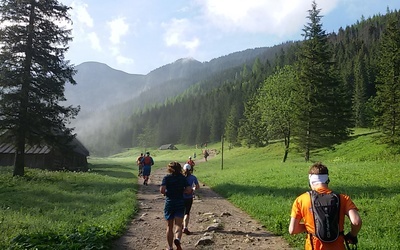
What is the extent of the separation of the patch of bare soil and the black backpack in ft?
14.1

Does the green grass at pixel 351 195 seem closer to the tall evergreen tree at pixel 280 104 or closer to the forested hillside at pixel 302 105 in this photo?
the forested hillside at pixel 302 105

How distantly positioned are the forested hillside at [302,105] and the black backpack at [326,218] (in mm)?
30794

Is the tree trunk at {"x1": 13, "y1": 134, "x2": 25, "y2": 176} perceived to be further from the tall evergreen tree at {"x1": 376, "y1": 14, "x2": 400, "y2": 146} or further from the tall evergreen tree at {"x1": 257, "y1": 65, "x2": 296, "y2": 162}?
the tall evergreen tree at {"x1": 376, "y1": 14, "x2": 400, "y2": 146}

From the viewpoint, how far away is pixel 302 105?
34094mm

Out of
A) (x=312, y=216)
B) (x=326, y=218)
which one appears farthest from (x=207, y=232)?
(x=326, y=218)

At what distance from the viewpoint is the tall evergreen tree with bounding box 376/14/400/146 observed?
1321 inches

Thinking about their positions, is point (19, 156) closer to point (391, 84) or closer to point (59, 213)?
point (59, 213)

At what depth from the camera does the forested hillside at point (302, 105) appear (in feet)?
114

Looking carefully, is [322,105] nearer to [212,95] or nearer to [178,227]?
[178,227]

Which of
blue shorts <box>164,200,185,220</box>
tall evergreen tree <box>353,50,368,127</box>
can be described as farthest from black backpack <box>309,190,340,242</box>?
tall evergreen tree <box>353,50,368,127</box>

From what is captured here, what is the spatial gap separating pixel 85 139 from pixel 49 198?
573 ft

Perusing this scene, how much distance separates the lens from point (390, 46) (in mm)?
36531

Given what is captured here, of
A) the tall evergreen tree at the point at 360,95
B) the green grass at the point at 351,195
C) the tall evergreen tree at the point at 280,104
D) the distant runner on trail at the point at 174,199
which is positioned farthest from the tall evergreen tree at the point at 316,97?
the tall evergreen tree at the point at 360,95

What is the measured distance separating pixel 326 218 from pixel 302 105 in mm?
31434
